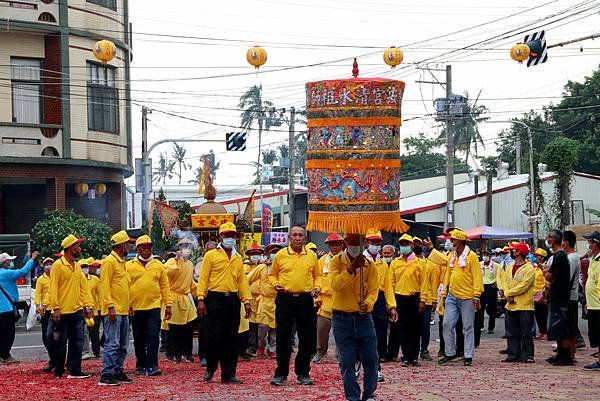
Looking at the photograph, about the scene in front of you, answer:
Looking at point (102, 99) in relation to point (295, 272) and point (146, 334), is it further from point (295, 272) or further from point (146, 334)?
point (295, 272)

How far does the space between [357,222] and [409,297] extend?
545cm

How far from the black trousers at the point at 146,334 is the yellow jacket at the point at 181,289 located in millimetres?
2054

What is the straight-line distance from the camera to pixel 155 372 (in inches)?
619

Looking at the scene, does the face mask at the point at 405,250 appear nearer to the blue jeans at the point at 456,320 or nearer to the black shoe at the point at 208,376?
the blue jeans at the point at 456,320

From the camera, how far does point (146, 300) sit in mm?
15430

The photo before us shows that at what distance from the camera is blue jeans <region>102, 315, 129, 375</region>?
48.1 feet

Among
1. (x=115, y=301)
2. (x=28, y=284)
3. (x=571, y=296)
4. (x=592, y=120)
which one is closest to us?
(x=115, y=301)

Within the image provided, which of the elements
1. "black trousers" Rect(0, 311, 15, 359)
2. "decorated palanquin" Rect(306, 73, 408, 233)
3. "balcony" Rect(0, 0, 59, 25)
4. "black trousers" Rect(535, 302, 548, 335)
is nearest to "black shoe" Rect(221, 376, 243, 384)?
"decorated palanquin" Rect(306, 73, 408, 233)

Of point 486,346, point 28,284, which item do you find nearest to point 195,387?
point 486,346

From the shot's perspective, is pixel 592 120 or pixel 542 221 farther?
pixel 592 120

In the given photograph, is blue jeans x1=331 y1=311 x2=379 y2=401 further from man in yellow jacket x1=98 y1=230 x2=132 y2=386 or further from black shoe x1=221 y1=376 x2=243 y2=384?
man in yellow jacket x1=98 y1=230 x2=132 y2=386

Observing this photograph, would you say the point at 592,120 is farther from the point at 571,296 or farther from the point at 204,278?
the point at 204,278

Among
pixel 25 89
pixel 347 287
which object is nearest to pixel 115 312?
pixel 347 287

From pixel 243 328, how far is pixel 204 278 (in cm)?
364
